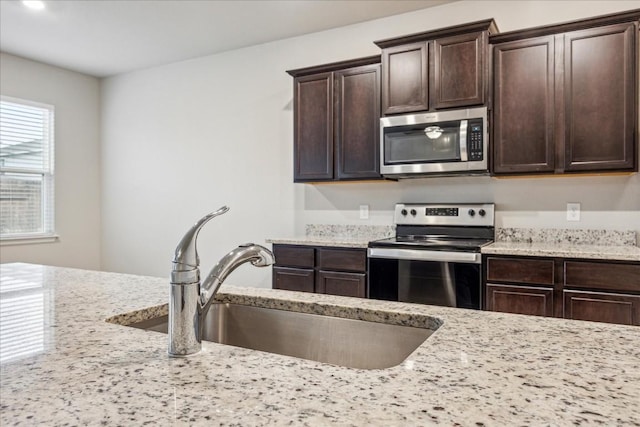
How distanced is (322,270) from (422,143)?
119 cm

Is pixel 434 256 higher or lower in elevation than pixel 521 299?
higher

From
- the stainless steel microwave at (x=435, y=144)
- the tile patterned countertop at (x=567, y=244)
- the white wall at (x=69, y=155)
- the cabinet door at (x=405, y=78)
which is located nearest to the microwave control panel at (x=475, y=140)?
the stainless steel microwave at (x=435, y=144)

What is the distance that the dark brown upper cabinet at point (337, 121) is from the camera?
3396mm

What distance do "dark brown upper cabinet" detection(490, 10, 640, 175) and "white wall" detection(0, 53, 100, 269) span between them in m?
4.69

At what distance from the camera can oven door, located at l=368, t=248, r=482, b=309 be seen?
273cm

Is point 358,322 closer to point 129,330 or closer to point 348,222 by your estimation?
point 129,330

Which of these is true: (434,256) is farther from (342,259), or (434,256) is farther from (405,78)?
(405,78)

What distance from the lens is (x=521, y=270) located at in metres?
2.62

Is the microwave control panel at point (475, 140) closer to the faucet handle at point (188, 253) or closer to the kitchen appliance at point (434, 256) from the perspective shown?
the kitchen appliance at point (434, 256)

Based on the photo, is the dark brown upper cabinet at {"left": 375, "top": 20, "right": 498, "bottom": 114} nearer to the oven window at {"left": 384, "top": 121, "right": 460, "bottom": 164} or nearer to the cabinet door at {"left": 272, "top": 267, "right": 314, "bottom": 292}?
the oven window at {"left": 384, "top": 121, "right": 460, "bottom": 164}

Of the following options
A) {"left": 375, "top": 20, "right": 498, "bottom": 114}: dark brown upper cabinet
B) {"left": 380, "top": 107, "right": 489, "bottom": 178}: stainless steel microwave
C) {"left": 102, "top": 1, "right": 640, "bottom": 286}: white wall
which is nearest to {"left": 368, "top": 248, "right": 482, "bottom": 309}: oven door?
{"left": 380, "top": 107, "right": 489, "bottom": 178}: stainless steel microwave

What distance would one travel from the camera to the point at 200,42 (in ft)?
14.1

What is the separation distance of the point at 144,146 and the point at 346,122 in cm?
281

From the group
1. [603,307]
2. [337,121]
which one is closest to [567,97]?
[603,307]
